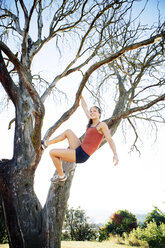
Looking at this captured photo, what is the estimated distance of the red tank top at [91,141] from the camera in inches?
130

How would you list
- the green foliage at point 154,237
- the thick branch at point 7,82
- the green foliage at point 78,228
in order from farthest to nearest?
the green foliage at point 78,228
the green foliage at point 154,237
the thick branch at point 7,82

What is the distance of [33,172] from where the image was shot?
3.85 meters

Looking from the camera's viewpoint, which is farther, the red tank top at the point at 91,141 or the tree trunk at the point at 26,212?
the tree trunk at the point at 26,212

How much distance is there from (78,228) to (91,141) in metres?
13.5

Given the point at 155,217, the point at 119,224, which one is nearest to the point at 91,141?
the point at 155,217

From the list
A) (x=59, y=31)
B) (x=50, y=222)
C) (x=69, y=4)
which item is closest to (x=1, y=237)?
(x=50, y=222)

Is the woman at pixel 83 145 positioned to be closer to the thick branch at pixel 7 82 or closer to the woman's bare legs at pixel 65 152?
the woman's bare legs at pixel 65 152

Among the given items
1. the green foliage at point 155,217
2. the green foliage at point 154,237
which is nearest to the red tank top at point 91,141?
the green foliage at point 154,237

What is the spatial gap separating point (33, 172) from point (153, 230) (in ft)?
22.6

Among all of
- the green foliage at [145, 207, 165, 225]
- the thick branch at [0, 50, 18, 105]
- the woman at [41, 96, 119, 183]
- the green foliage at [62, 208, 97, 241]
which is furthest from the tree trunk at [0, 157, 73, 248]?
the green foliage at [62, 208, 97, 241]

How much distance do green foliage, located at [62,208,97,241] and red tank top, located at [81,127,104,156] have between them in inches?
519

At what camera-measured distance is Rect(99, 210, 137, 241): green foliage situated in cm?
1309

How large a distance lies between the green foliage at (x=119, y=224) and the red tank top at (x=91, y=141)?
464 inches

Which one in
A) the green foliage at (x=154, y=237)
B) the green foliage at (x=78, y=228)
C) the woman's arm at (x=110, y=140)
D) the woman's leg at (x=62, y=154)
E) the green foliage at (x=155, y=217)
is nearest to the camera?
the woman's arm at (x=110, y=140)
